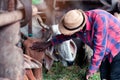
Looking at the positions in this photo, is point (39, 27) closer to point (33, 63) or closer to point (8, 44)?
point (33, 63)

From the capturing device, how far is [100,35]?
2877mm

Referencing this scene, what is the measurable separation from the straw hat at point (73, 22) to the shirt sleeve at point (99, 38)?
0.13m

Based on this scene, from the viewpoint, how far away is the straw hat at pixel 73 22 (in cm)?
288

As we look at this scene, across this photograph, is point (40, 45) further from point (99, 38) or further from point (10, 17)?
point (10, 17)

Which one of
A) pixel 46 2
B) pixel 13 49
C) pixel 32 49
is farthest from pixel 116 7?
pixel 13 49

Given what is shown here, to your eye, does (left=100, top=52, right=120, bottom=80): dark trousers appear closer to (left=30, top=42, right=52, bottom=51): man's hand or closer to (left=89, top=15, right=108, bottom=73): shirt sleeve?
(left=89, top=15, right=108, bottom=73): shirt sleeve

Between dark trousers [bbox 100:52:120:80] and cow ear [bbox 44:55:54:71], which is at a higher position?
dark trousers [bbox 100:52:120:80]

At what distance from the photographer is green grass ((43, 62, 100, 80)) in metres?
4.34

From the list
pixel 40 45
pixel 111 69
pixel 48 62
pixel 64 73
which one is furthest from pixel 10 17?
pixel 64 73

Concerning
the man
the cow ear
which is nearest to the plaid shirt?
the man

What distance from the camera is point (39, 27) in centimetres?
454

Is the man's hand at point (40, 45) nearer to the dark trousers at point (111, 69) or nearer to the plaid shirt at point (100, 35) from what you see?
the plaid shirt at point (100, 35)

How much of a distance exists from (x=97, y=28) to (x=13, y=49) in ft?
4.50

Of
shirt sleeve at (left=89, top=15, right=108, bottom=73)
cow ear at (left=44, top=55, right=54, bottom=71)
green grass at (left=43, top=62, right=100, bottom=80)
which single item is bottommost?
green grass at (left=43, top=62, right=100, bottom=80)
